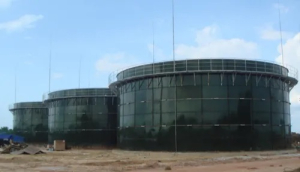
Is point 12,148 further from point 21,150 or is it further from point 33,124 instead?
point 33,124

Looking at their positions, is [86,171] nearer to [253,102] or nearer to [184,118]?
[184,118]

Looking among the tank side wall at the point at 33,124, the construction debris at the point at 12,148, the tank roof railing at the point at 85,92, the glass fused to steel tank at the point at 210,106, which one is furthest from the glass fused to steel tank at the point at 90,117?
the tank side wall at the point at 33,124

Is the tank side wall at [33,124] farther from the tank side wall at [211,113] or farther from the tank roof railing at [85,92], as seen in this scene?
the tank side wall at [211,113]

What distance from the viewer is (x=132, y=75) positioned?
4122 centimetres

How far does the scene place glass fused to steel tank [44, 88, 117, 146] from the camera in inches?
2158

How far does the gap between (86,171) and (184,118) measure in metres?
16.1

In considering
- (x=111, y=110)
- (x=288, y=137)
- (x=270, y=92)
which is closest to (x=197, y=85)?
(x=270, y=92)

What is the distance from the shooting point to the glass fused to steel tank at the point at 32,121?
72.6 m

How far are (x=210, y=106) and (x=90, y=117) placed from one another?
2376 cm

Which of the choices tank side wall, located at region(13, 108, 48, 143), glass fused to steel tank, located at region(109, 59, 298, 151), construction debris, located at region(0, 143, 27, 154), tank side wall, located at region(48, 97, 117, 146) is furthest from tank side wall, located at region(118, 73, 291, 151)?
tank side wall, located at region(13, 108, 48, 143)

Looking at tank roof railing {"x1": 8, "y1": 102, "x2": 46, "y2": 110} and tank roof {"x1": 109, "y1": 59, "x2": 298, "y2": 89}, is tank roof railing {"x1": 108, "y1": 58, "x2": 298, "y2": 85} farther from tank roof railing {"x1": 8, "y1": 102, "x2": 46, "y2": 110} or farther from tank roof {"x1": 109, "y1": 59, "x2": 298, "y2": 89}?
tank roof railing {"x1": 8, "y1": 102, "x2": 46, "y2": 110}

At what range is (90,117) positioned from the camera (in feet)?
181

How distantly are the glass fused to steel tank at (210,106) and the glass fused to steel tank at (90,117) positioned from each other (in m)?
15.2

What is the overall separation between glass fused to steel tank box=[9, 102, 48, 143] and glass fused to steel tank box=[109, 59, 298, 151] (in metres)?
37.7
